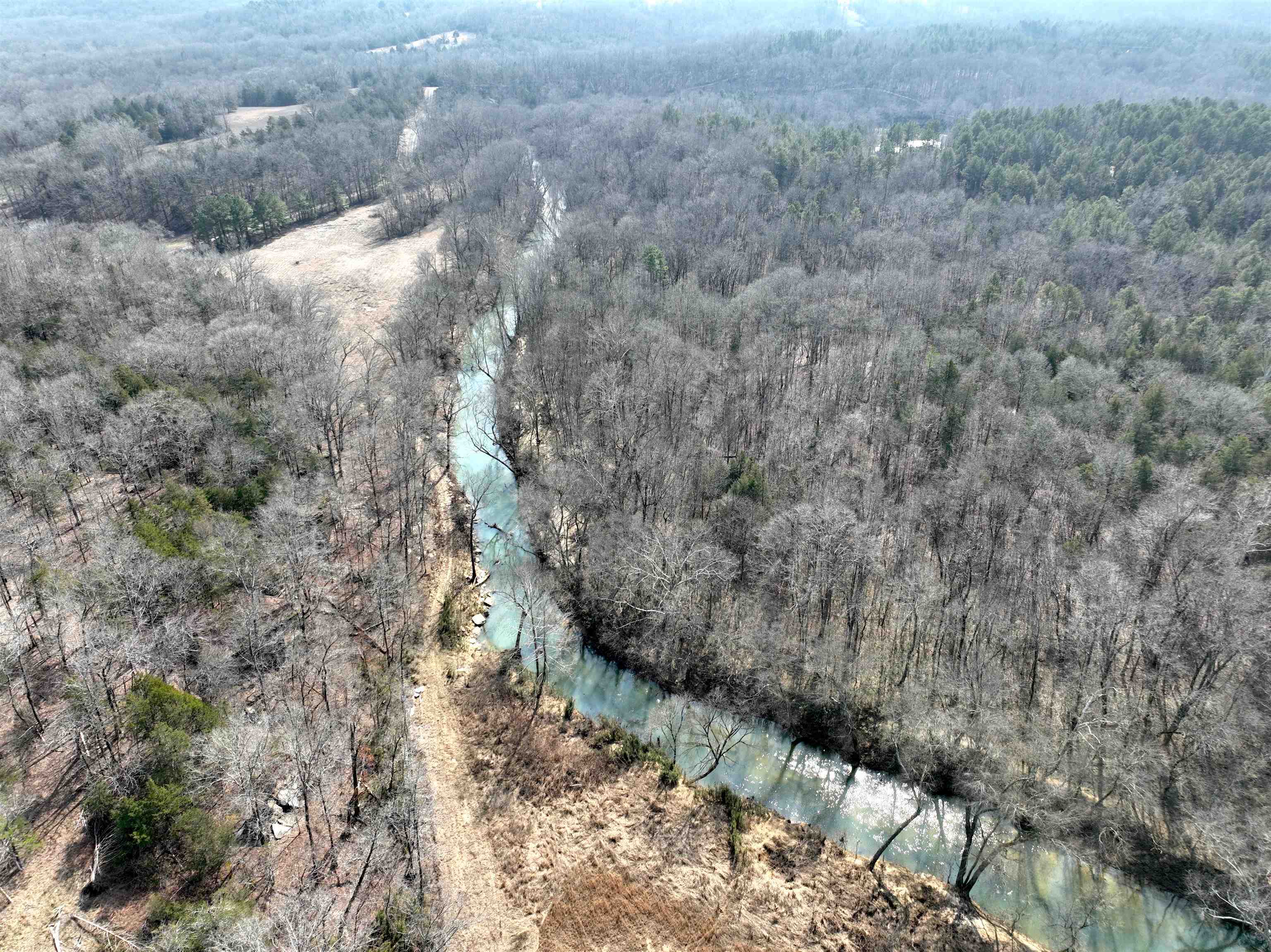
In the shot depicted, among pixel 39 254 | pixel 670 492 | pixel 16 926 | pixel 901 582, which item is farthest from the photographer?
pixel 39 254

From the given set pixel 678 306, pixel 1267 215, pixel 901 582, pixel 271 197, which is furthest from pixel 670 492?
pixel 271 197

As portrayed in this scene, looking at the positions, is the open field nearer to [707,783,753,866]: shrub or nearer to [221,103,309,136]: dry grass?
[221,103,309,136]: dry grass

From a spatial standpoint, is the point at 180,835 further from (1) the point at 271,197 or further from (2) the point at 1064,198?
(2) the point at 1064,198

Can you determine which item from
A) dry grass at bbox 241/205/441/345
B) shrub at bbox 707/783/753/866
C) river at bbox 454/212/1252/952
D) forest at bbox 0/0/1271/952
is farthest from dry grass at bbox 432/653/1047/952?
dry grass at bbox 241/205/441/345

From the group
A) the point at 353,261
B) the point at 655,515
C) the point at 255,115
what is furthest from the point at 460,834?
the point at 255,115

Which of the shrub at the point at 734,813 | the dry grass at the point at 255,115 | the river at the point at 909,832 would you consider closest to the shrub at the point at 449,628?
the river at the point at 909,832

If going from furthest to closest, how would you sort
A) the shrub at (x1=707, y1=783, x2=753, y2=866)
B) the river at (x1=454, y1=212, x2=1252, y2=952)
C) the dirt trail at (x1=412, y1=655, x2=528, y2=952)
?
the shrub at (x1=707, y1=783, x2=753, y2=866)
the river at (x1=454, y1=212, x2=1252, y2=952)
the dirt trail at (x1=412, y1=655, x2=528, y2=952)
